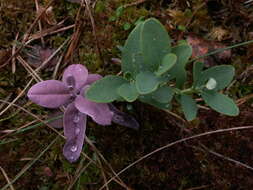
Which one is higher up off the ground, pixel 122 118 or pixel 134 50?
pixel 134 50

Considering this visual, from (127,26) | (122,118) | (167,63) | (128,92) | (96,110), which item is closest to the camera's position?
(167,63)

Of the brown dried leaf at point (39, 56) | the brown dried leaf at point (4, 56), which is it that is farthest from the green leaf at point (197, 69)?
the brown dried leaf at point (4, 56)

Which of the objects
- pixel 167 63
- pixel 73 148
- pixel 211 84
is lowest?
pixel 73 148

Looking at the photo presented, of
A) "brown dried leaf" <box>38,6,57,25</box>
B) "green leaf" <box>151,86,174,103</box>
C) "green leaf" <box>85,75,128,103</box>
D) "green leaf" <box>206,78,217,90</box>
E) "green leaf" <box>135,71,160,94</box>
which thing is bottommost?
"green leaf" <box>151,86,174,103</box>

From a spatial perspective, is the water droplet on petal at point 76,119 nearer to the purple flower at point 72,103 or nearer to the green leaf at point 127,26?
the purple flower at point 72,103

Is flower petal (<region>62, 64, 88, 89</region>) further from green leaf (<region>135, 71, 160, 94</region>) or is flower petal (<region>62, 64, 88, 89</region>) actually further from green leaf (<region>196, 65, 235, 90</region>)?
green leaf (<region>196, 65, 235, 90</region>)

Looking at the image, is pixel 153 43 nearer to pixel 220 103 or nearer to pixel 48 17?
pixel 220 103

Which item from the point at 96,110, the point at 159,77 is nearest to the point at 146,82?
the point at 159,77

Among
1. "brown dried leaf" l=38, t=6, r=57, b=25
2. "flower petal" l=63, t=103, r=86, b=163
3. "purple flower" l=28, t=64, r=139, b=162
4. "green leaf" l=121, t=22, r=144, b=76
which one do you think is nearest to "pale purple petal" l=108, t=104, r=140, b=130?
"purple flower" l=28, t=64, r=139, b=162
